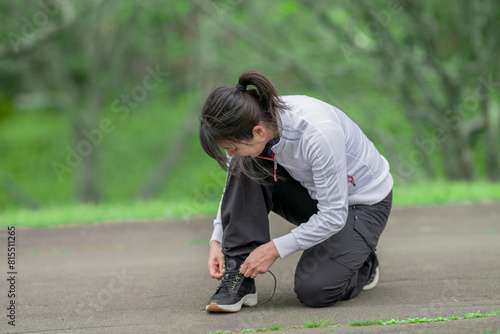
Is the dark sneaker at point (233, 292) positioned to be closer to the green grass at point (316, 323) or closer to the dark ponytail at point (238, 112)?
the green grass at point (316, 323)

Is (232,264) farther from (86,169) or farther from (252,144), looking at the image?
(86,169)

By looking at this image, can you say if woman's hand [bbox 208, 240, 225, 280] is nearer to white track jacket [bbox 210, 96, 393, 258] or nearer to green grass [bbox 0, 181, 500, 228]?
white track jacket [bbox 210, 96, 393, 258]

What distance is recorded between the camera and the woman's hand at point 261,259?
9.12ft

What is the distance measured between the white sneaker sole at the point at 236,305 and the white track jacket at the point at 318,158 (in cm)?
34

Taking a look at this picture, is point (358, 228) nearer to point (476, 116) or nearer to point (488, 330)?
point (488, 330)

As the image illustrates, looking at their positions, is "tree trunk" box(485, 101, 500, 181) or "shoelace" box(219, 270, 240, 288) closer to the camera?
"shoelace" box(219, 270, 240, 288)

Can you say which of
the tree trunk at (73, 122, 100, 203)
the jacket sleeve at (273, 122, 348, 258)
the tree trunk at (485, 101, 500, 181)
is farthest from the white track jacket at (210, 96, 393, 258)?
the tree trunk at (73, 122, 100, 203)

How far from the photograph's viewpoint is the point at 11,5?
416 inches

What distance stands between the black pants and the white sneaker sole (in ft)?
0.66

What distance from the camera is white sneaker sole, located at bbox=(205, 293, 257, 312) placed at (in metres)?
2.83

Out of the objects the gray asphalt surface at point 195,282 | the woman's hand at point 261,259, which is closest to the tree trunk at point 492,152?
the gray asphalt surface at point 195,282

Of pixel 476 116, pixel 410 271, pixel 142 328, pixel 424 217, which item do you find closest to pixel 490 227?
pixel 424 217

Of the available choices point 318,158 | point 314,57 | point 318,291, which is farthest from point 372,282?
point 314,57

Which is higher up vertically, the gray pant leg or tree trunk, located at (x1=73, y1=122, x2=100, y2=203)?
the gray pant leg
